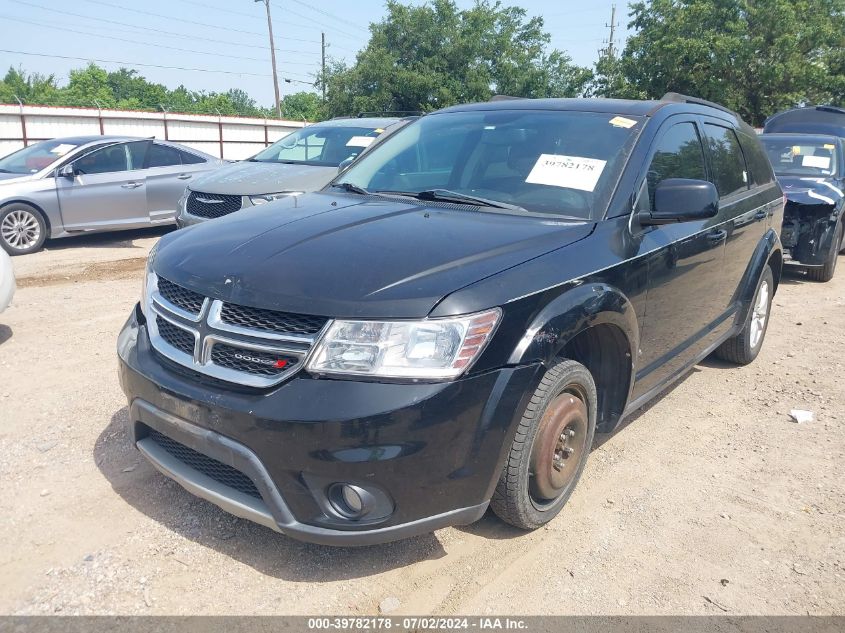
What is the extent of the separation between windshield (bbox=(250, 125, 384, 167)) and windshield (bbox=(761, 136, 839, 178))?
17.4ft

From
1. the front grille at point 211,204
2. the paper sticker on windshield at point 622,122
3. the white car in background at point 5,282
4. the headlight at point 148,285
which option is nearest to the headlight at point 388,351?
the headlight at point 148,285

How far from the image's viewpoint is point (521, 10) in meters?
34.9

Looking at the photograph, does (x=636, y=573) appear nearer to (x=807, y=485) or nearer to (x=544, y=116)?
(x=807, y=485)

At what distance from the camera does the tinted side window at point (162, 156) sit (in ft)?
34.3

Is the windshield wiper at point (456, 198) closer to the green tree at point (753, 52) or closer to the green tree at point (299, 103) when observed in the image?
the green tree at point (753, 52)

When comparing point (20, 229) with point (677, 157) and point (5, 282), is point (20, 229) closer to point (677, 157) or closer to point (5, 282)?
point (5, 282)

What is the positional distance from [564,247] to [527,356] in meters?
0.56

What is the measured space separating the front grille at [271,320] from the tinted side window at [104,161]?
8.29 metres

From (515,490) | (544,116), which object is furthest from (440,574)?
(544,116)

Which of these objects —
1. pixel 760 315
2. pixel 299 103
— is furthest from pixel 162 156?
pixel 299 103

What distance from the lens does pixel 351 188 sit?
3.92 metres

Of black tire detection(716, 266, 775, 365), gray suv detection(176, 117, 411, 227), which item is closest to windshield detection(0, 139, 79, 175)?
gray suv detection(176, 117, 411, 227)

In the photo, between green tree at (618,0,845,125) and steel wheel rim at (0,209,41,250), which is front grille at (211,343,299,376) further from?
green tree at (618,0,845,125)

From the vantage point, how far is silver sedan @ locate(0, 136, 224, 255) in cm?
910
